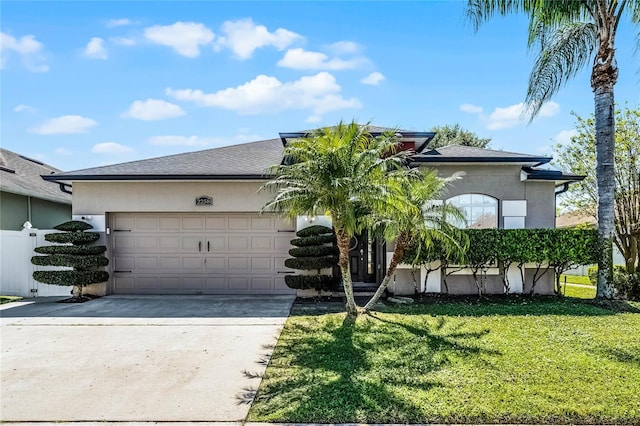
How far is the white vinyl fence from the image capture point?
11.7m

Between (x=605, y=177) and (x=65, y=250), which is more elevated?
(x=605, y=177)

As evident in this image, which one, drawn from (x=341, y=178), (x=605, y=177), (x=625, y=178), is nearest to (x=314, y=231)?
(x=341, y=178)

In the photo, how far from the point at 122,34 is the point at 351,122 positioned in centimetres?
706

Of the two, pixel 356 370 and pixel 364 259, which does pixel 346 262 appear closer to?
pixel 356 370

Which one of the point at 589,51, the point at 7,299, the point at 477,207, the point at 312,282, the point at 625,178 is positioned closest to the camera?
the point at 312,282

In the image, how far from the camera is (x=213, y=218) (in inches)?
463

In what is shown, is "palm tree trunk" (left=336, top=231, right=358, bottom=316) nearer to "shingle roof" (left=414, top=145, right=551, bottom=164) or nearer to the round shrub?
"shingle roof" (left=414, top=145, right=551, bottom=164)

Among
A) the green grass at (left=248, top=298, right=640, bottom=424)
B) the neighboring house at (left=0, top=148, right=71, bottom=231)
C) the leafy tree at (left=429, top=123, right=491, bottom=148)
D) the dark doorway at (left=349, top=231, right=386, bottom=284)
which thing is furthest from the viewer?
the leafy tree at (left=429, top=123, right=491, bottom=148)

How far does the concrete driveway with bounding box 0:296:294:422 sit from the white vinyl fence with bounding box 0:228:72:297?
1.76m

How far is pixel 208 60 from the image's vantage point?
39.4 ft

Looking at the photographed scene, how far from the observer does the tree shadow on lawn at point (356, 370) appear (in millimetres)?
4293

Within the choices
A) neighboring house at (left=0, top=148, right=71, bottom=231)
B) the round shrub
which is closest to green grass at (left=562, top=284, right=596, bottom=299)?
the round shrub

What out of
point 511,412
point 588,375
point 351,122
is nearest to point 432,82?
point 351,122

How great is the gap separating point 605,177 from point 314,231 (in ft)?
24.8
